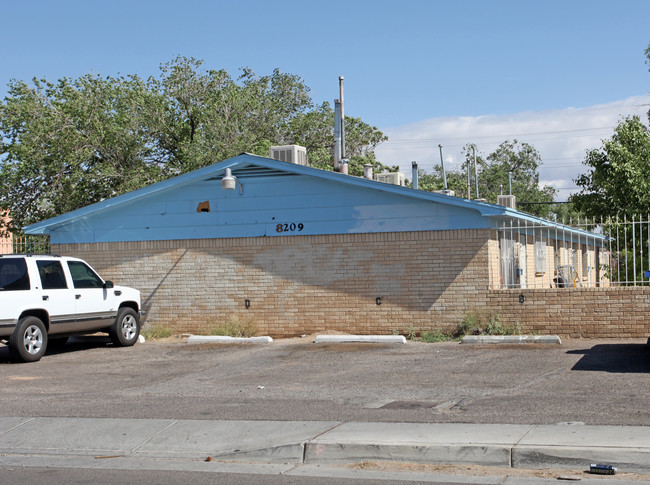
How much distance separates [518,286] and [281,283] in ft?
17.8

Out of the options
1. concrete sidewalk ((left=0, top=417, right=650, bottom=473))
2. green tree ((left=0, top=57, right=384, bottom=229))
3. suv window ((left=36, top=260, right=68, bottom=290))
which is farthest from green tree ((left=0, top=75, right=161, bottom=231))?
concrete sidewalk ((left=0, top=417, right=650, bottom=473))

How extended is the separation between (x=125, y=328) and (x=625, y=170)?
1481 centimetres

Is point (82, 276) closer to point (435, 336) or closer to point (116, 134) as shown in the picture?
point (435, 336)

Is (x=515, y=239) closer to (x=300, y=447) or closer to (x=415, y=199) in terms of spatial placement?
(x=415, y=199)

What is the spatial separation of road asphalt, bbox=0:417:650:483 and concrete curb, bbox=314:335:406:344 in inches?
299

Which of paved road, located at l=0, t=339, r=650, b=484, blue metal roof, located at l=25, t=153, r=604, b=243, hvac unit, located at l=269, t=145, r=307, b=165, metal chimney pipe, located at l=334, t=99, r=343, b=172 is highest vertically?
metal chimney pipe, located at l=334, t=99, r=343, b=172

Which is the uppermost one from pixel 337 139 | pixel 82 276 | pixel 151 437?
pixel 337 139

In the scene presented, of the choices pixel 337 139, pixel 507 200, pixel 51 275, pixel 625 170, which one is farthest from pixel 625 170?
pixel 51 275

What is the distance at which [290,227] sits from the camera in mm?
18672

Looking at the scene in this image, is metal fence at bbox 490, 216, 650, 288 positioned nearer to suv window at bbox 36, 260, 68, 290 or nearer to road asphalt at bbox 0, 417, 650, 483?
road asphalt at bbox 0, 417, 650, 483

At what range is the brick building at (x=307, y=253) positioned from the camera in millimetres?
17141

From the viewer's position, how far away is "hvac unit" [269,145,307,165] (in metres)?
19.9

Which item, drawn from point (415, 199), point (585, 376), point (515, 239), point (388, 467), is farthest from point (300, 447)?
point (515, 239)

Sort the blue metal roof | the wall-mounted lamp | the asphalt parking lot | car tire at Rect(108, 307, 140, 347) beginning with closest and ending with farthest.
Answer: the asphalt parking lot, car tire at Rect(108, 307, 140, 347), the blue metal roof, the wall-mounted lamp
